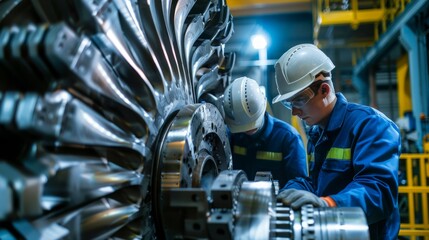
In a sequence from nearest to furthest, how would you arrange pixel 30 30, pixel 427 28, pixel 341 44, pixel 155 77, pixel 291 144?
pixel 30 30
pixel 155 77
pixel 291 144
pixel 427 28
pixel 341 44

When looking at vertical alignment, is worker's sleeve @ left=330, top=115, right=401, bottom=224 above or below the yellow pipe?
below

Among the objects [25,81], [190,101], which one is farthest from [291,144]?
[25,81]

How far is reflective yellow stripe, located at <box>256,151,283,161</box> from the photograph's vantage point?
244 cm

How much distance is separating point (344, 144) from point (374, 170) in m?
0.22

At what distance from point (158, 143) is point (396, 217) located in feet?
3.48

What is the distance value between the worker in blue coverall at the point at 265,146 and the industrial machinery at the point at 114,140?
73 centimetres

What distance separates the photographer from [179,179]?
42.6 inches

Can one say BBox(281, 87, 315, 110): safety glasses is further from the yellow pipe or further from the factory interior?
the yellow pipe

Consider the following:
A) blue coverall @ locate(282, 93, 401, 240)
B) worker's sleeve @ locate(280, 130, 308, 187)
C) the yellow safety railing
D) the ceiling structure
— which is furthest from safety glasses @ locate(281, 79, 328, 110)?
the ceiling structure

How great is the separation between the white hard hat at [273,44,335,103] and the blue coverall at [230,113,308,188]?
31.6 inches

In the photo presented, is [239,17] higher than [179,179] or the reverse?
higher

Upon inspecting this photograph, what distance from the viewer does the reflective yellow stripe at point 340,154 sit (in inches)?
60.4

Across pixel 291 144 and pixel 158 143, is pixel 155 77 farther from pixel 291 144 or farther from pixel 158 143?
pixel 291 144

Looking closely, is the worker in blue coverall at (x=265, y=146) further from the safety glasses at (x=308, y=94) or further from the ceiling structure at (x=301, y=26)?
the ceiling structure at (x=301, y=26)
